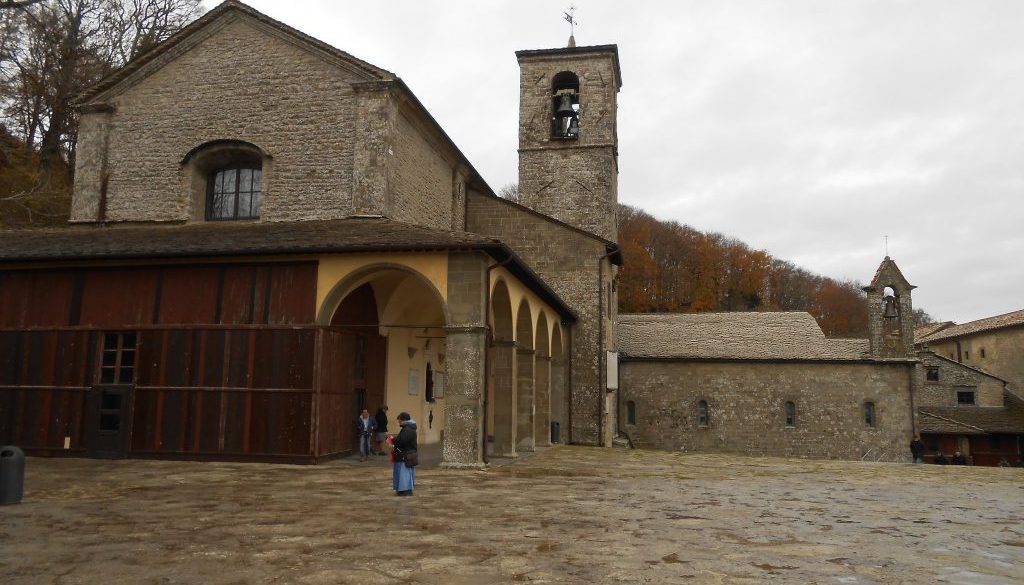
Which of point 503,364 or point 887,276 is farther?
point 887,276

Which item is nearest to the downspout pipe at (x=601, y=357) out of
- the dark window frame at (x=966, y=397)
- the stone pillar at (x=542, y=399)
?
the stone pillar at (x=542, y=399)

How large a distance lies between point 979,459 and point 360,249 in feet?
98.7

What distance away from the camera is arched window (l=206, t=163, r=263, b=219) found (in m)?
17.0

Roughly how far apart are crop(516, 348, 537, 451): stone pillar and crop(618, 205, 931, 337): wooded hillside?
2922 cm

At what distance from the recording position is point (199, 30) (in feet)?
56.6

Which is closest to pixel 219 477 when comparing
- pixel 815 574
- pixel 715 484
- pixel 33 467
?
pixel 33 467

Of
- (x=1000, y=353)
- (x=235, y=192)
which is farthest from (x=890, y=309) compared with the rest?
(x=235, y=192)

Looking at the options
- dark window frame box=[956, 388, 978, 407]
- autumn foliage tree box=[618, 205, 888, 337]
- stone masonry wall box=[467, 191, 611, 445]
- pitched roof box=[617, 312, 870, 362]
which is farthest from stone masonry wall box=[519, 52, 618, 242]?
autumn foliage tree box=[618, 205, 888, 337]

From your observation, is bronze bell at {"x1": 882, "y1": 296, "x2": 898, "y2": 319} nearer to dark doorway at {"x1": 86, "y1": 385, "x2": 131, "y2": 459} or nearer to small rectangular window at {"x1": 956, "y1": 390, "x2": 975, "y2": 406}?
small rectangular window at {"x1": 956, "y1": 390, "x2": 975, "y2": 406}

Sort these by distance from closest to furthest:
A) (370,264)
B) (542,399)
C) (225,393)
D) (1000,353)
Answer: (370,264)
(225,393)
(542,399)
(1000,353)

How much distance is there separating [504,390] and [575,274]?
8.43 m

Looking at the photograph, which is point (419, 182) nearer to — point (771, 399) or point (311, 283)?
point (311, 283)

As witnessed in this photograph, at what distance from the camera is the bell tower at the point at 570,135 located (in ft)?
84.6

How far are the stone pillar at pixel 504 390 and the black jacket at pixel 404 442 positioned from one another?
5.34 meters
